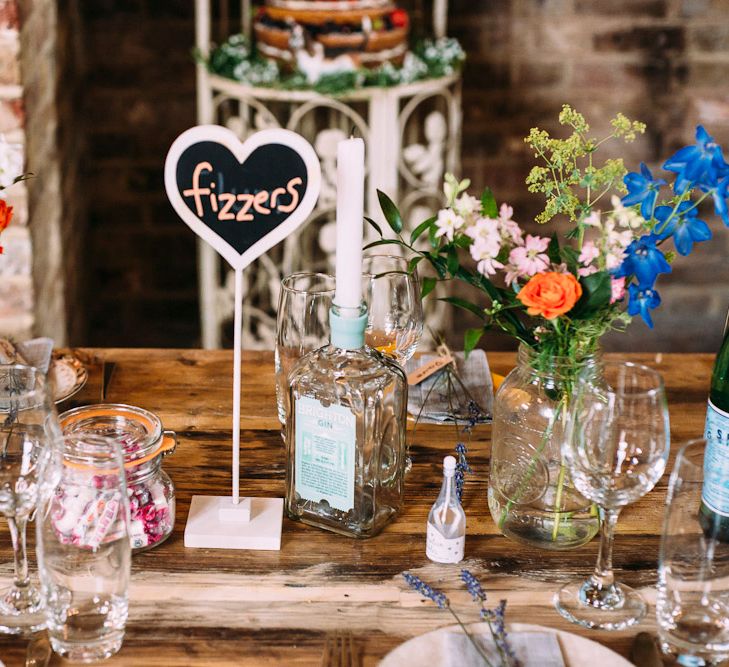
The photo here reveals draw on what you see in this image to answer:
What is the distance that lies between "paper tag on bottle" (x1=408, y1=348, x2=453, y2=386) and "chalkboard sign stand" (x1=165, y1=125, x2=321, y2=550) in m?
0.40

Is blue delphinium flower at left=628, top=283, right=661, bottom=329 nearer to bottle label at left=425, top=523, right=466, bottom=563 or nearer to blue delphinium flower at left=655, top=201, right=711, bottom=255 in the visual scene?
blue delphinium flower at left=655, top=201, right=711, bottom=255

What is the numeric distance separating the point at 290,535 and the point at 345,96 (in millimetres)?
1593

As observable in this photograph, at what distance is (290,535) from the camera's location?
1.06 meters

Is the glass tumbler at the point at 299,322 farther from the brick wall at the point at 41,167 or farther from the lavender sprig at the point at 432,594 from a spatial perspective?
the brick wall at the point at 41,167

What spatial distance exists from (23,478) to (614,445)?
1.78 ft

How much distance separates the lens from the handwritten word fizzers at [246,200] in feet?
3.33

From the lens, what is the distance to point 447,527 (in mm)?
1010

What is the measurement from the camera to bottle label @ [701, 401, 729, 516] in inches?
38.4

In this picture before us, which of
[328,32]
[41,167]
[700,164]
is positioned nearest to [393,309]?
[700,164]

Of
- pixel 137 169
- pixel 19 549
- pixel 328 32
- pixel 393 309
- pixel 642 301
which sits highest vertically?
pixel 328 32

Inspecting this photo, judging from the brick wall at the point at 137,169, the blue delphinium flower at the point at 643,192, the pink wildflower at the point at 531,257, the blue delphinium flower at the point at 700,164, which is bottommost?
the brick wall at the point at 137,169

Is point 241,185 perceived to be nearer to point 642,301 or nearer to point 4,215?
point 4,215

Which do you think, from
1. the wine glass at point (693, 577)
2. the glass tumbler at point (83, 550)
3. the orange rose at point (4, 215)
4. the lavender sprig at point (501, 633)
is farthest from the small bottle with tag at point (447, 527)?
the orange rose at point (4, 215)

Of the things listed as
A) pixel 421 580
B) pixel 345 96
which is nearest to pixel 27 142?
pixel 345 96
